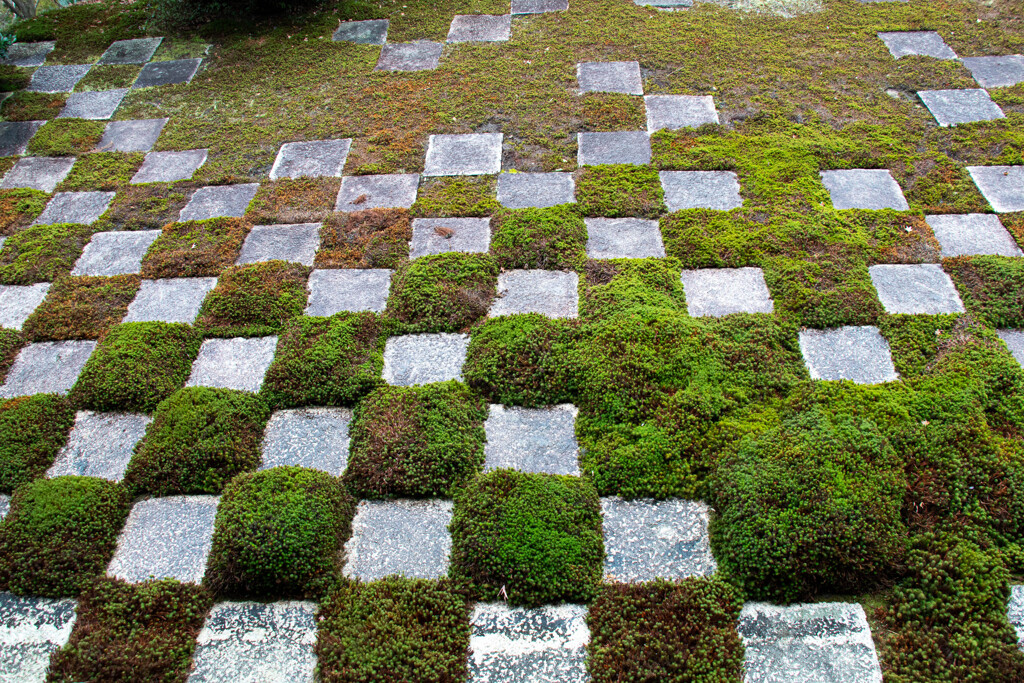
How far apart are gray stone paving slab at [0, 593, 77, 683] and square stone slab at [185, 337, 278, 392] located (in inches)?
46.9

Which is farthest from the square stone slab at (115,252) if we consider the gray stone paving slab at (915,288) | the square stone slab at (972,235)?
the square stone slab at (972,235)

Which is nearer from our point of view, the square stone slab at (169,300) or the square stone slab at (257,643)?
the square stone slab at (257,643)

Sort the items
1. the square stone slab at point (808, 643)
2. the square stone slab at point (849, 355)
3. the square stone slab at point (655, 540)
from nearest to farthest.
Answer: the square stone slab at point (808, 643)
the square stone slab at point (655, 540)
the square stone slab at point (849, 355)

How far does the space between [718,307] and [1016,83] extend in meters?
3.57

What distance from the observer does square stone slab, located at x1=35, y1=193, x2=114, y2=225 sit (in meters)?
4.73

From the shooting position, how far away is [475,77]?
18.9 feet

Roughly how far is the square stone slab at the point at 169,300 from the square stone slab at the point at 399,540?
177cm

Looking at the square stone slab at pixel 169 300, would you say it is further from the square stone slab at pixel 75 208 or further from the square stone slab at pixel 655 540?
the square stone slab at pixel 655 540

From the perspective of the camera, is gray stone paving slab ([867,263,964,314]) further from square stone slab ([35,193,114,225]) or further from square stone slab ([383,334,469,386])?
square stone slab ([35,193,114,225])

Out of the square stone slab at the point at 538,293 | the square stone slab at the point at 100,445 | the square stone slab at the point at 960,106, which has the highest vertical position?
the square stone slab at the point at 960,106

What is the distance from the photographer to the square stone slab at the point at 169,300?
13.0 ft

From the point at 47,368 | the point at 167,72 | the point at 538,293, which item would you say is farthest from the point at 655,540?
the point at 167,72

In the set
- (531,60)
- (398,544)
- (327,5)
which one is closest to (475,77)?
(531,60)

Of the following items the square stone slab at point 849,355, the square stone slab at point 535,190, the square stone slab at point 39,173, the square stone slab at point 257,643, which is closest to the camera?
the square stone slab at point 257,643
